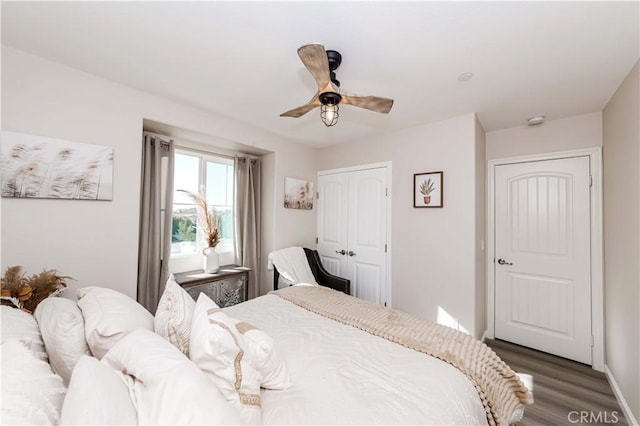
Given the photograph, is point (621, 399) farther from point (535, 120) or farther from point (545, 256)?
point (535, 120)

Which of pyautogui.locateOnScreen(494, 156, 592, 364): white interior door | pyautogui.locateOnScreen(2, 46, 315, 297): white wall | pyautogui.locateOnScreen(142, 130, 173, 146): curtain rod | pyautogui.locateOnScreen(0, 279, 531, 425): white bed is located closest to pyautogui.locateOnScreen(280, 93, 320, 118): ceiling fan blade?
pyautogui.locateOnScreen(2, 46, 315, 297): white wall

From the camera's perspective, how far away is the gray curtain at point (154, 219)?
253 cm

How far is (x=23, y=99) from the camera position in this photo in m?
1.79

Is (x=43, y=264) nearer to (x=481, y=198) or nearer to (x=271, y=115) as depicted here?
(x=271, y=115)

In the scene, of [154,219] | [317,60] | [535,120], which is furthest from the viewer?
[535,120]

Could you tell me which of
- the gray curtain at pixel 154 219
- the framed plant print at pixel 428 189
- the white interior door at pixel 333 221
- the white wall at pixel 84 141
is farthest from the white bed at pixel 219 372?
the white interior door at pixel 333 221

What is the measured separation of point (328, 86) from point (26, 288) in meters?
2.18

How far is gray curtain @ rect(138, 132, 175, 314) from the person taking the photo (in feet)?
8.30

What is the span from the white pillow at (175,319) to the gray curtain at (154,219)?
151 cm

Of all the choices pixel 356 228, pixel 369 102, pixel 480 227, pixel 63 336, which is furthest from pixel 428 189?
pixel 63 336

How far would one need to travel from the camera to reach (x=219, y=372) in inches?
37.3

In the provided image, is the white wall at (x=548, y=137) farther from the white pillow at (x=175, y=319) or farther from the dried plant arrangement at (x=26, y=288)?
the dried plant arrangement at (x=26, y=288)

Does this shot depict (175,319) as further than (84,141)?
No

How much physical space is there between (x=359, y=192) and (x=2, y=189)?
127 inches
